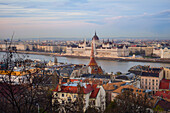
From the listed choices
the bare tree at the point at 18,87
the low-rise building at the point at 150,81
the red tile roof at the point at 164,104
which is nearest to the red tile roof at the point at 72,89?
the red tile roof at the point at 164,104

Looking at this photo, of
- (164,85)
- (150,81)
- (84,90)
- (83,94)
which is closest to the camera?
(83,94)

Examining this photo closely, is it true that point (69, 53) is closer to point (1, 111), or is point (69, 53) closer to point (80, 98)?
point (80, 98)

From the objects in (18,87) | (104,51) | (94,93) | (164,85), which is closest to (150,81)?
(164,85)

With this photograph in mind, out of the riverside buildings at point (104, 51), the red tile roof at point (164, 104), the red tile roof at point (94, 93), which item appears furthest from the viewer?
the riverside buildings at point (104, 51)

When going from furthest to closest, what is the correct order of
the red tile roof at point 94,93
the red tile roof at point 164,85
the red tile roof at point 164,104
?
the red tile roof at point 164,85
the red tile roof at point 94,93
the red tile roof at point 164,104

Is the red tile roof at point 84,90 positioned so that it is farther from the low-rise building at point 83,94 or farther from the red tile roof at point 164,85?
the red tile roof at point 164,85

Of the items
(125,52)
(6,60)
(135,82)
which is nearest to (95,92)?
(135,82)

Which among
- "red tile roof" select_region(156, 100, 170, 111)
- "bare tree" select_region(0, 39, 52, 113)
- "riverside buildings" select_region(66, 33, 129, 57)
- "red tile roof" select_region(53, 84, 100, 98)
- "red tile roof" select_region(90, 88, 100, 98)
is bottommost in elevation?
"riverside buildings" select_region(66, 33, 129, 57)

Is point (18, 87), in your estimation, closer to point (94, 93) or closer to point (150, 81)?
point (94, 93)

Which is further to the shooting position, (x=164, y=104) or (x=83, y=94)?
(x=164, y=104)

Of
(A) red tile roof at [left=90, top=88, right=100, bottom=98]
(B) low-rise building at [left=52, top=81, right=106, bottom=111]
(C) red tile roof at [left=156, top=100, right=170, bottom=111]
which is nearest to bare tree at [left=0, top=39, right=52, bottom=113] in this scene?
(B) low-rise building at [left=52, top=81, right=106, bottom=111]

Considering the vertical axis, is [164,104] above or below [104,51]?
above

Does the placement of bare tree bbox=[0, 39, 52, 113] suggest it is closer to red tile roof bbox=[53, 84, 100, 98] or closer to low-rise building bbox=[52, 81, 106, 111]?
low-rise building bbox=[52, 81, 106, 111]
